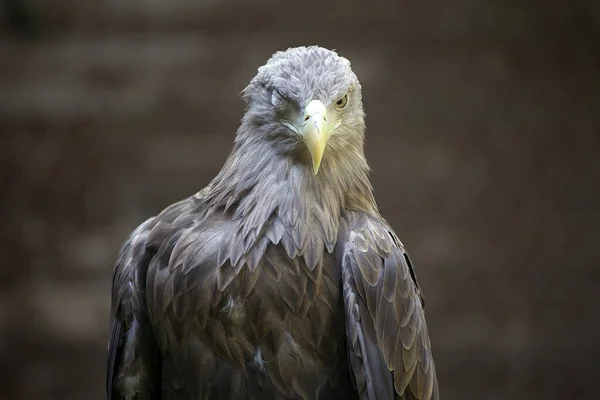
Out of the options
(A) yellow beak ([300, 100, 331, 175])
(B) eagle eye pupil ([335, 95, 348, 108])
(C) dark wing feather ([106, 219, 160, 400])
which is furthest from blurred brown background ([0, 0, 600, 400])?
(A) yellow beak ([300, 100, 331, 175])

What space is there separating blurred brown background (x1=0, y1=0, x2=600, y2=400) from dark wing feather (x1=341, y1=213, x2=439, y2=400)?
1.85 m

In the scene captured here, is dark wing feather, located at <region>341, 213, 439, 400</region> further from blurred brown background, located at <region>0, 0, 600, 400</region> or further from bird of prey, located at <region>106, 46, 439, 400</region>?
blurred brown background, located at <region>0, 0, 600, 400</region>

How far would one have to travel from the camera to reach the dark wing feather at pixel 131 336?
7.93 ft

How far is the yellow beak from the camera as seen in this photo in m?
2.10

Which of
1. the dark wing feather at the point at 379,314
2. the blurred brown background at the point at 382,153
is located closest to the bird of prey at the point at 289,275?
the dark wing feather at the point at 379,314

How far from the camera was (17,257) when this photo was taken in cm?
418

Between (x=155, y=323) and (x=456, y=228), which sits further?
(x=456, y=228)

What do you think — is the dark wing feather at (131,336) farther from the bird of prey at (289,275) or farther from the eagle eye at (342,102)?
the eagle eye at (342,102)

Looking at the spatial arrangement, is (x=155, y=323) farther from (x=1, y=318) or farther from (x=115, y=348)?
(x=1, y=318)

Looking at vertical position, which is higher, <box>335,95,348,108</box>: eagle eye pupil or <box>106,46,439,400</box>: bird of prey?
<box>335,95,348,108</box>: eagle eye pupil

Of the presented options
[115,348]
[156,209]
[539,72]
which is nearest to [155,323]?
[115,348]

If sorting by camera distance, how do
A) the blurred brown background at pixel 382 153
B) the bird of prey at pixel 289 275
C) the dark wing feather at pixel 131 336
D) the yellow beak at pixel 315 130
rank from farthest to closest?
the blurred brown background at pixel 382 153 → the dark wing feather at pixel 131 336 → the bird of prey at pixel 289 275 → the yellow beak at pixel 315 130

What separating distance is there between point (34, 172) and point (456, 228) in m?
1.97

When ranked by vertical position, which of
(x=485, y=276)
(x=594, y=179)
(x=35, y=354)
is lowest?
(x=35, y=354)
